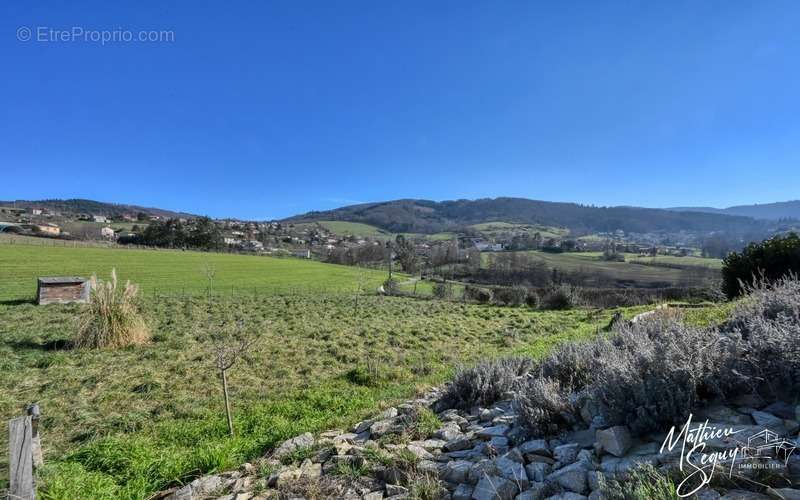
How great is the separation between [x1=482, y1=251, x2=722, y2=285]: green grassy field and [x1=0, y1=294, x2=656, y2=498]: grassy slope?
1767 inches

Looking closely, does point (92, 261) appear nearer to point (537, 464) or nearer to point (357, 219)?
point (537, 464)

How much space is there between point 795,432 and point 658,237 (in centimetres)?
16440

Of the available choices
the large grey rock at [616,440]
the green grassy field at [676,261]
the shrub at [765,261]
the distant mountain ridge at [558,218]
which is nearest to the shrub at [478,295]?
the shrub at [765,261]

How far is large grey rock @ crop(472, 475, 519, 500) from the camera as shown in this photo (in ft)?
8.57

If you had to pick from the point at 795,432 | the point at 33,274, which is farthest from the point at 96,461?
the point at 33,274

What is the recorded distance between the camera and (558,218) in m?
175

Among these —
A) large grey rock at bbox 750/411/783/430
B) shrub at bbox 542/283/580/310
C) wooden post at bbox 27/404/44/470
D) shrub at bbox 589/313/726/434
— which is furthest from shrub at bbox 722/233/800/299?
wooden post at bbox 27/404/44/470

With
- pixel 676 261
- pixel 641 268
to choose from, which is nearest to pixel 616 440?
pixel 641 268

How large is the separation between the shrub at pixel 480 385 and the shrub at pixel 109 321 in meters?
9.50

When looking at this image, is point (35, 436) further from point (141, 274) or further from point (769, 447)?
point (141, 274)

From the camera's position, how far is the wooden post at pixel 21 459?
3.13m

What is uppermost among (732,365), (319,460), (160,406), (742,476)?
(732,365)

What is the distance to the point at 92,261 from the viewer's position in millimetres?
35312

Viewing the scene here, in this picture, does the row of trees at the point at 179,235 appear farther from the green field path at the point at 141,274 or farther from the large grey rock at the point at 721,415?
the large grey rock at the point at 721,415
